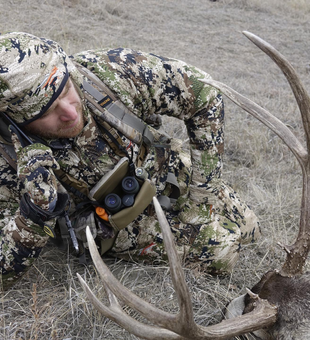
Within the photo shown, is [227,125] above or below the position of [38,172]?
below

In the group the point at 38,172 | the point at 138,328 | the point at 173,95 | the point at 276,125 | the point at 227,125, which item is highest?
the point at 276,125

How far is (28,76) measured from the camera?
1.85 meters

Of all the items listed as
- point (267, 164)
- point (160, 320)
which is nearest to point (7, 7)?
point (267, 164)

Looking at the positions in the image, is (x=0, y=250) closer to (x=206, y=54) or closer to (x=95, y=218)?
(x=95, y=218)

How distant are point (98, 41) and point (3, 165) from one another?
447cm

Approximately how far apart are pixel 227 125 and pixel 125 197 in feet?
8.07

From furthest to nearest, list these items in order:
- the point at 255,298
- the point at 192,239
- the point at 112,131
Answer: the point at 192,239 → the point at 112,131 → the point at 255,298

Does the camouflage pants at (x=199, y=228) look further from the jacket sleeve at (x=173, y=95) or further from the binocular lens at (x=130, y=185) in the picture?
the binocular lens at (x=130, y=185)

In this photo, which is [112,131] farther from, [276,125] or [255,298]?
[255,298]

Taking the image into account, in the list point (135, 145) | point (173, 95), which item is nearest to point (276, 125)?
point (173, 95)

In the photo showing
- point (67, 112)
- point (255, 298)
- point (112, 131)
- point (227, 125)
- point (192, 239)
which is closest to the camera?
point (255, 298)

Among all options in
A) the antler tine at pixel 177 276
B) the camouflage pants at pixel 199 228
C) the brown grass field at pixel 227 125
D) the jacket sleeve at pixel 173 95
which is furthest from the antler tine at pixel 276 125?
the brown grass field at pixel 227 125

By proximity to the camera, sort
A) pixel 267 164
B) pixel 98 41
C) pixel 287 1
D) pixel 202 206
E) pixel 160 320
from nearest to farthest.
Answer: pixel 160 320 → pixel 202 206 → pixel 267 164 → pixel 98 41 → pixel 287 1

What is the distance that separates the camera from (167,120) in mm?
4461
